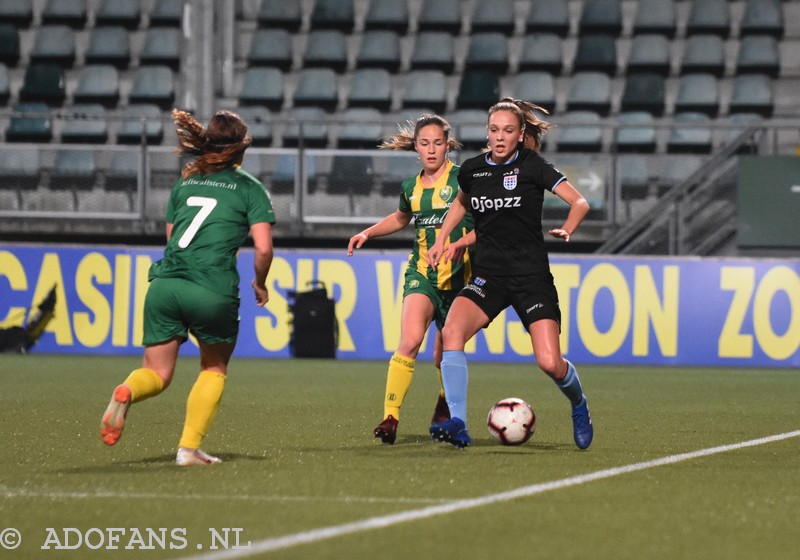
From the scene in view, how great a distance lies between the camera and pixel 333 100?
22016 millimetres

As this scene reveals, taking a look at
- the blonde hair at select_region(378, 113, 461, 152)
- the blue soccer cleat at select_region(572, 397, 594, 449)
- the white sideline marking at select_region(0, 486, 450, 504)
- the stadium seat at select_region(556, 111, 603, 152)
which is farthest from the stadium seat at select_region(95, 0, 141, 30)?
the white sideline marking at select_region(0, 486, 450, 504)

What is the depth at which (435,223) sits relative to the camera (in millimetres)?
8070

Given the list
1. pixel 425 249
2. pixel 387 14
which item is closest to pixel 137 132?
pixel 387 14

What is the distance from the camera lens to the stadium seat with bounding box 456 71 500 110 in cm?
2167

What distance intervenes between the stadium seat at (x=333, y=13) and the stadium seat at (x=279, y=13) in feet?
0.99

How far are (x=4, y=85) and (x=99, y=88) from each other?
5.10 ft

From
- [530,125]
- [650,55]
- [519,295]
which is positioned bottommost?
[519,295]

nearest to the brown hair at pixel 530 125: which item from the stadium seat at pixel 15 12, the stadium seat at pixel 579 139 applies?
the stadium seat at pixel 579 139

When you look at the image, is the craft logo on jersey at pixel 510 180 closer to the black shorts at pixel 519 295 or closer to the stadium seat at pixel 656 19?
the black shorts at pixel 519 295

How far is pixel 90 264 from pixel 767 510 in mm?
13697

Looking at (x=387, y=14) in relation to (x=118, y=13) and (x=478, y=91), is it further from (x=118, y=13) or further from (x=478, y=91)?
(x=118, y=13)

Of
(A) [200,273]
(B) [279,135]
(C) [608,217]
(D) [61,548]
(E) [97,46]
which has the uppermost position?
(E) [97,46]

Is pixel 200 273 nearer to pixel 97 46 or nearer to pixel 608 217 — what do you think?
pixel 608 217

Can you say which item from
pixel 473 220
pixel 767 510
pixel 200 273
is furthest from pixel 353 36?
pixel 767 510
